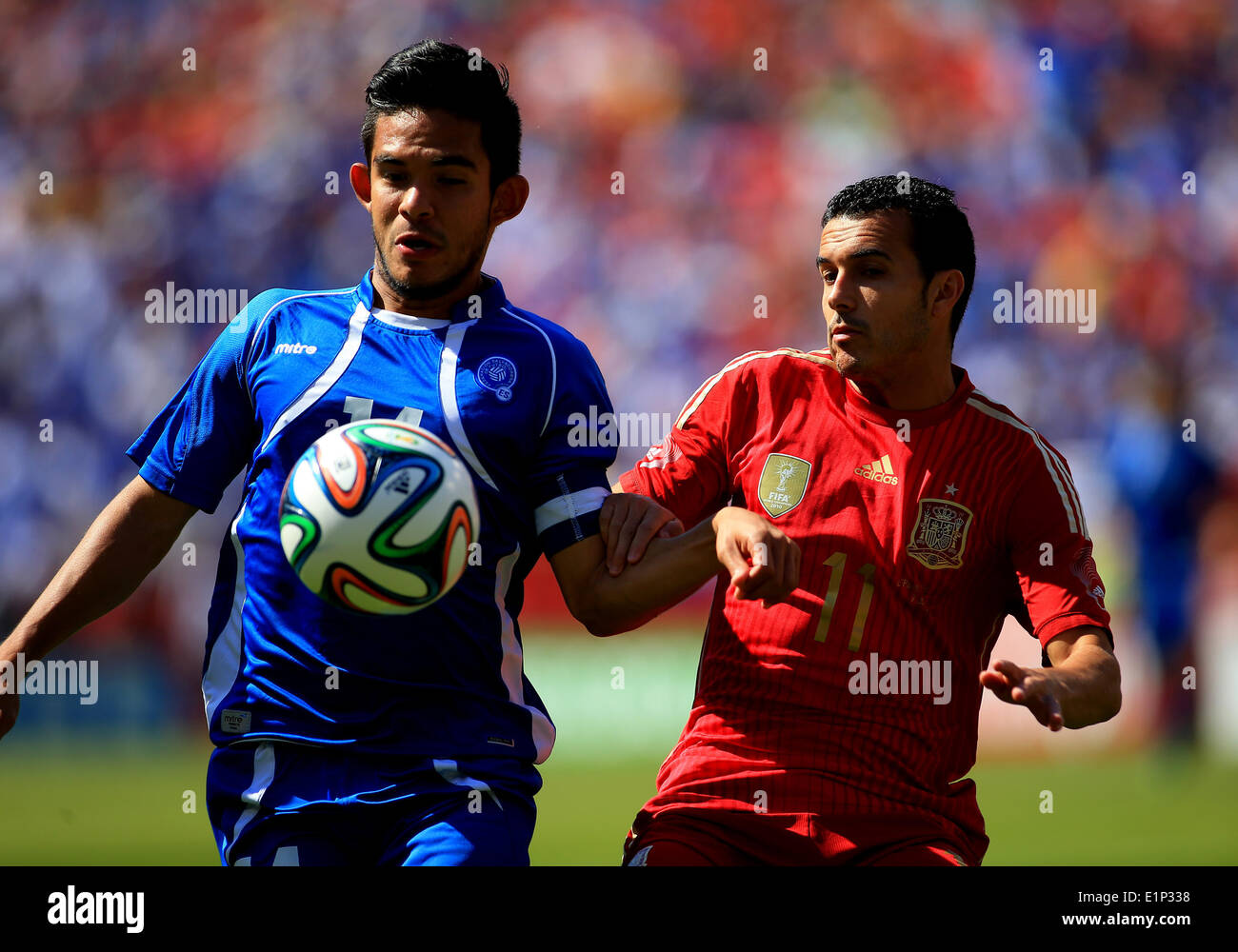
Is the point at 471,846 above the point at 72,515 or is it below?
below

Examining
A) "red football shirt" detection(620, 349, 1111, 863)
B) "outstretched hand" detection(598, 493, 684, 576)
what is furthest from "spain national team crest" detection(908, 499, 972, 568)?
"outstretched hand" detection(598, 493, 684, 576)

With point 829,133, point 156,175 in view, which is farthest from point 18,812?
point 829,133

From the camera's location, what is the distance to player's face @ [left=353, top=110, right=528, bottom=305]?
341cm

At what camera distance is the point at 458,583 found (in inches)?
129

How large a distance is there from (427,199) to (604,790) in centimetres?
754

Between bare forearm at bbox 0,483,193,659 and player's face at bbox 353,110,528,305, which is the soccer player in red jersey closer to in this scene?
player's face at bbox 353,110,528,305

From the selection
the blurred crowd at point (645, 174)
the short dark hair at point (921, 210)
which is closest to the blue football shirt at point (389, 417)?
the short dark hair at point (921, 210)

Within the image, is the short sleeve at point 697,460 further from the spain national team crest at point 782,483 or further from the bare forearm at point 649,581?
the bare forearm at point 649,581

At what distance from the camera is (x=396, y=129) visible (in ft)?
11.3

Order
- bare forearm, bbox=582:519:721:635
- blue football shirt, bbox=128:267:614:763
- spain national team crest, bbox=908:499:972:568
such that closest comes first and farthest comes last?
blue football shirt, bbox=128:267:614:763 < bare forearm, bbox=582:519:721:635 < spain national team crest, bbox=908:499:972:568

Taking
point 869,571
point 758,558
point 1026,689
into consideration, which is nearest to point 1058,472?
point 869,571

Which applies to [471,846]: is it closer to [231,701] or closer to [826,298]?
[231,701]

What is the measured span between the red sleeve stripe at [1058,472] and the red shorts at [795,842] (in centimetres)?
88
